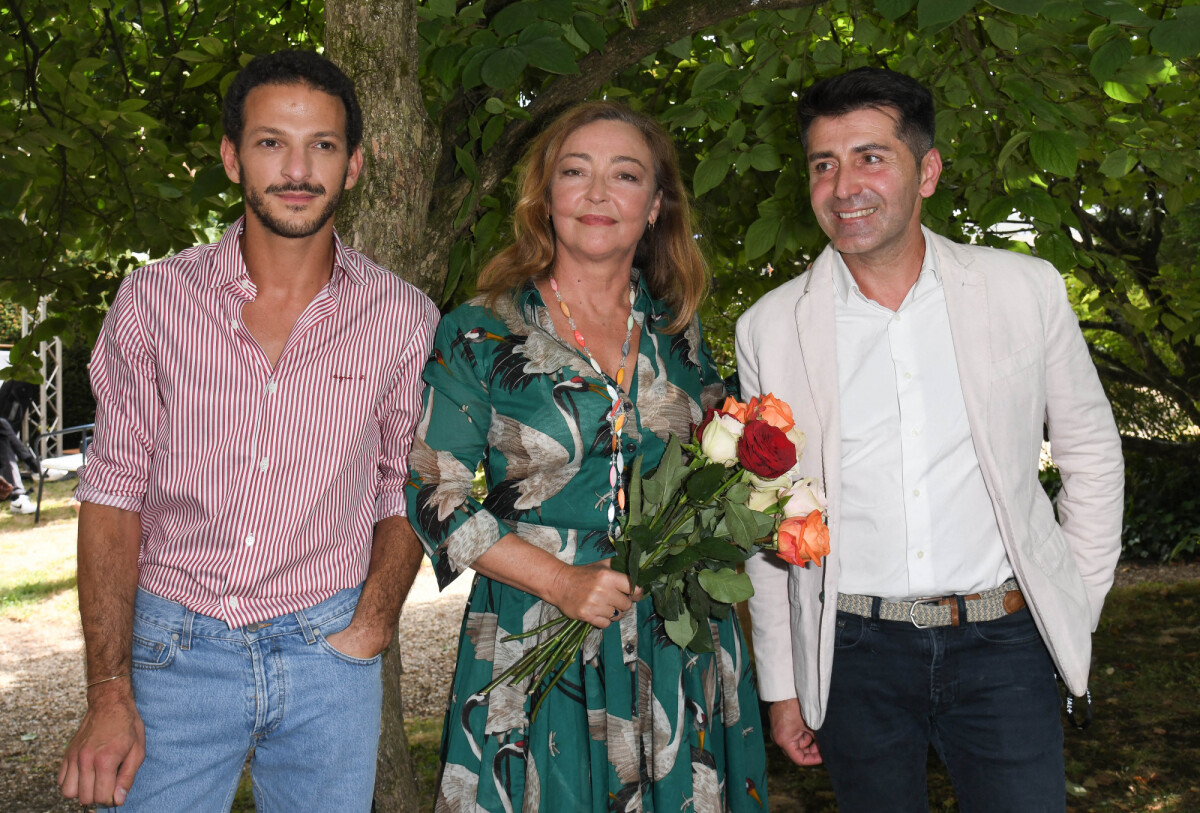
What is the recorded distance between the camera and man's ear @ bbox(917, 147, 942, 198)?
2424mm

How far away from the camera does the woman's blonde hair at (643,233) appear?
7.91ft

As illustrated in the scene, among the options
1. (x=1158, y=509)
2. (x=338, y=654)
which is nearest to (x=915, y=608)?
(x=338, y=654)

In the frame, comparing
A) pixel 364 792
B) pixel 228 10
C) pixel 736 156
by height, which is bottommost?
pixel 364 792

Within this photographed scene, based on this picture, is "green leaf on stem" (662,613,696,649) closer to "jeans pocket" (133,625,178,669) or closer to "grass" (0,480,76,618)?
"jeans pocket" (133,625,178,669)

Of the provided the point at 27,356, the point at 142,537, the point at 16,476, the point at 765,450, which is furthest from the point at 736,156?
the point at 16,476

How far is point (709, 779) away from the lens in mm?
2215

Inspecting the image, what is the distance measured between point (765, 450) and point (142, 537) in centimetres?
135

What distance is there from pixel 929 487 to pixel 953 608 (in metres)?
0.29

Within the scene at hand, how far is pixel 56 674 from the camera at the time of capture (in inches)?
318

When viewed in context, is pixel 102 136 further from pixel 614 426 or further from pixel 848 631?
pixel 848 631

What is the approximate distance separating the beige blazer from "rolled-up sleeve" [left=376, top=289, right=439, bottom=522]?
2.80ft

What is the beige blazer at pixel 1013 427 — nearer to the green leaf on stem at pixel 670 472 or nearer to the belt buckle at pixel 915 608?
the belt buckle at pixel 915 608

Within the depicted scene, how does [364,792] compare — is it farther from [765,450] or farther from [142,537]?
[765,450]

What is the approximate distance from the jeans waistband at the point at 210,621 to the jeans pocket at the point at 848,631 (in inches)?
46.9
